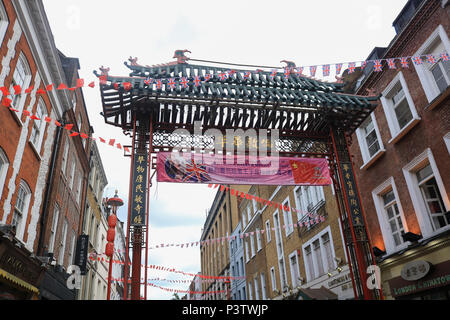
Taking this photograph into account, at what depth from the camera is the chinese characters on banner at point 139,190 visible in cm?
866

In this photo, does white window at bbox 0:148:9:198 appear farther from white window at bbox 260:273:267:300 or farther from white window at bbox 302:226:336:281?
white window at bbox 260:273:267:300

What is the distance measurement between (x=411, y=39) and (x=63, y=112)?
48.8 ft

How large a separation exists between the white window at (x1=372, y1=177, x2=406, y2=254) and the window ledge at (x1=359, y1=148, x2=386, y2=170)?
110 centimetres

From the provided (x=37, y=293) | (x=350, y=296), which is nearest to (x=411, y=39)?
(x=350, y=296)

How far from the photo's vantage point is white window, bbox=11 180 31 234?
37.2ft

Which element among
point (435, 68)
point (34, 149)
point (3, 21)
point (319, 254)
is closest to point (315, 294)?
point (319, 254)

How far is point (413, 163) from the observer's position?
39.9 feet

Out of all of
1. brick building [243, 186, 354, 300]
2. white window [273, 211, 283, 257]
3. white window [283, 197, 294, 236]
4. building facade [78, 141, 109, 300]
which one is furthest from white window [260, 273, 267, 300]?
building facade [78, 141, 109, 300]

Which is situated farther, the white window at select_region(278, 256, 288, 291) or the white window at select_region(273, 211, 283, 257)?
the white window at select_region(273, 211, 283, 257)

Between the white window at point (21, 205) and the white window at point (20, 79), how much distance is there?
2.64 metres

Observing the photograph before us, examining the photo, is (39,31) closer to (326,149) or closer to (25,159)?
(25,159)

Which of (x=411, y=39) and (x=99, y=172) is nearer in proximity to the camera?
(x=411, y=39)

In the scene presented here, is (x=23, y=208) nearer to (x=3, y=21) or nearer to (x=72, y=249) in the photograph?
(x=3, y=21)

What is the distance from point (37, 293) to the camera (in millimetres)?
12172
